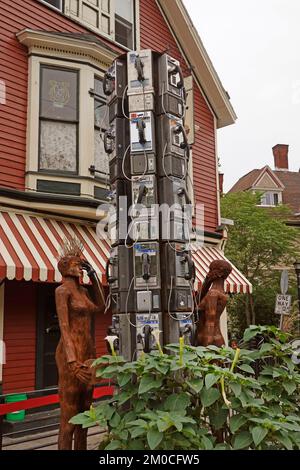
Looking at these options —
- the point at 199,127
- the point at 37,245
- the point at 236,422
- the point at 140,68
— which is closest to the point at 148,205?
the point at 140,68

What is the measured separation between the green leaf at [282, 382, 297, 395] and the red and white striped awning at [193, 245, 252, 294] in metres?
6.86

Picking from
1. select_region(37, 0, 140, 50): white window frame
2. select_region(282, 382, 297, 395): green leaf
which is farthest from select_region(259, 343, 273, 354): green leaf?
select_region(37, 0, 140, 50): white window frame

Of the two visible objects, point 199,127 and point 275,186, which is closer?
point 199,127

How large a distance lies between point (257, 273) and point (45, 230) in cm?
1682

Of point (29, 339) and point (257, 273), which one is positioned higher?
point (257, 273)

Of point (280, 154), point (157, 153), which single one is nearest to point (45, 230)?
point (157, 153)

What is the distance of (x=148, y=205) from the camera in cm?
501

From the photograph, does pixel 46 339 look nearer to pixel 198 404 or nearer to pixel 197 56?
pixel 198 404

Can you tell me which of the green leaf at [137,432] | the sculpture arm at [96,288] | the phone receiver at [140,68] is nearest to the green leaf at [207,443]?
the green leaf at [137,432]

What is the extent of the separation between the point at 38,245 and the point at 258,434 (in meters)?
5.70

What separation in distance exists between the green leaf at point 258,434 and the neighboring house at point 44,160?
16.4 ft

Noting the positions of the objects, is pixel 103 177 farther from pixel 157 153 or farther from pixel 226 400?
pixel 226 400

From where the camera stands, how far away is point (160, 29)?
490 inches

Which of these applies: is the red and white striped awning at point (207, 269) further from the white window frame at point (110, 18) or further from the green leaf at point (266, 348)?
the green leaf at point (266, 348)
